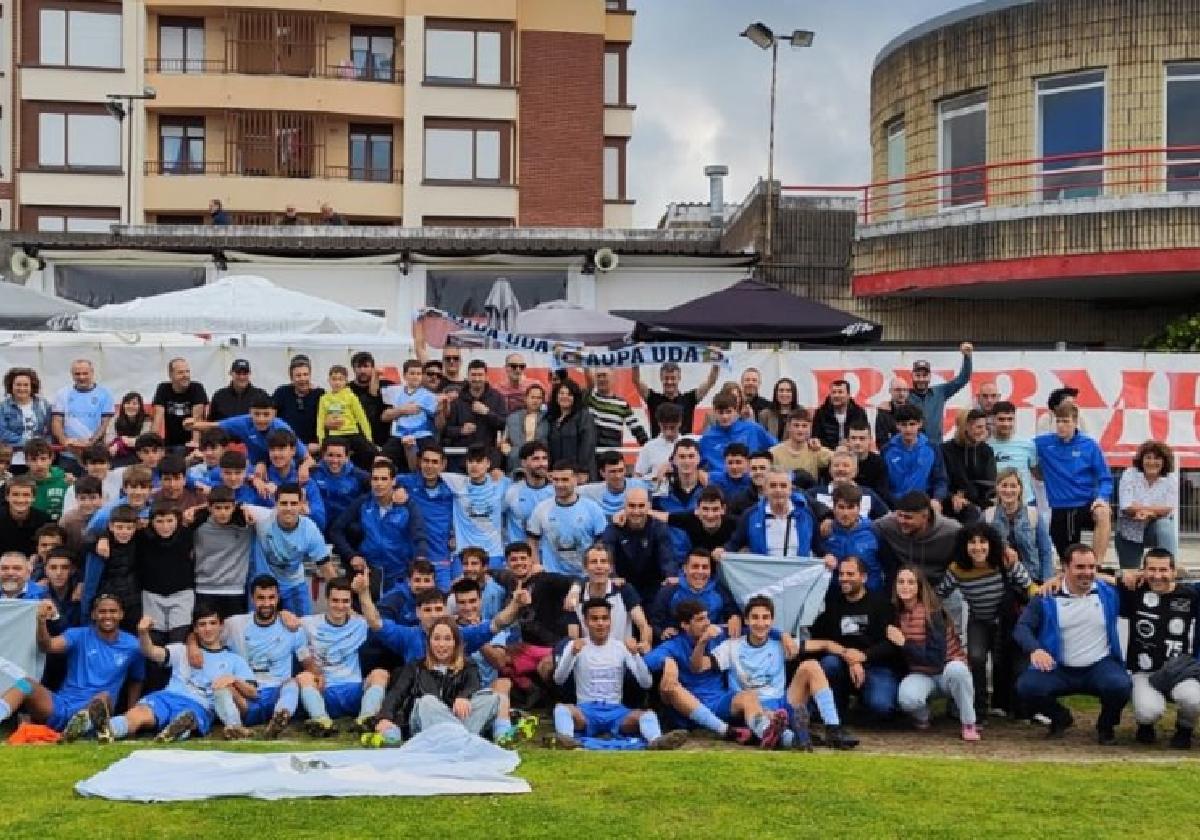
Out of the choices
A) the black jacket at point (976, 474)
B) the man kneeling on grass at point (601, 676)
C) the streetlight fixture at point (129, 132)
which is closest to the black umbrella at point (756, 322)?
the black jacket at point (976, 474)

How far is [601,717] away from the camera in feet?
36.7

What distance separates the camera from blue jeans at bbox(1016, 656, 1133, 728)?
1137cm

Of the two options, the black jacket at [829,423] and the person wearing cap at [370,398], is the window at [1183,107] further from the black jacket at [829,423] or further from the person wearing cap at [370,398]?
the person wearing cap at [370,398]

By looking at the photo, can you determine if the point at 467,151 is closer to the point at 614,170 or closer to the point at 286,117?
the point at 286,117

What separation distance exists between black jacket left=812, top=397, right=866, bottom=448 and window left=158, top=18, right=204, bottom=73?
39.2m

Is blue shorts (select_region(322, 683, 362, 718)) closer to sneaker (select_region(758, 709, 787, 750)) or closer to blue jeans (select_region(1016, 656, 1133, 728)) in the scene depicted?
sneaker (select_region(758, 709, 787, 750))

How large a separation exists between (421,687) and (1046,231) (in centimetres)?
1654

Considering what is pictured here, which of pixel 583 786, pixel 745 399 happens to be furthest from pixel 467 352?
pixel 583 786

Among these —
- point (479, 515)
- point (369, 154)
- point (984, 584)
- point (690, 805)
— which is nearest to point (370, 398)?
point (479, 515)

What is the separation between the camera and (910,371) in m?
17.5

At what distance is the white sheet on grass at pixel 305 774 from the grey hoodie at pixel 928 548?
365cm

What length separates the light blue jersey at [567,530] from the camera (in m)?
12.4

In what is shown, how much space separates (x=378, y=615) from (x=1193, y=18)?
1911 cm

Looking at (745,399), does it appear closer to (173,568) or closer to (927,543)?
(927,543)
